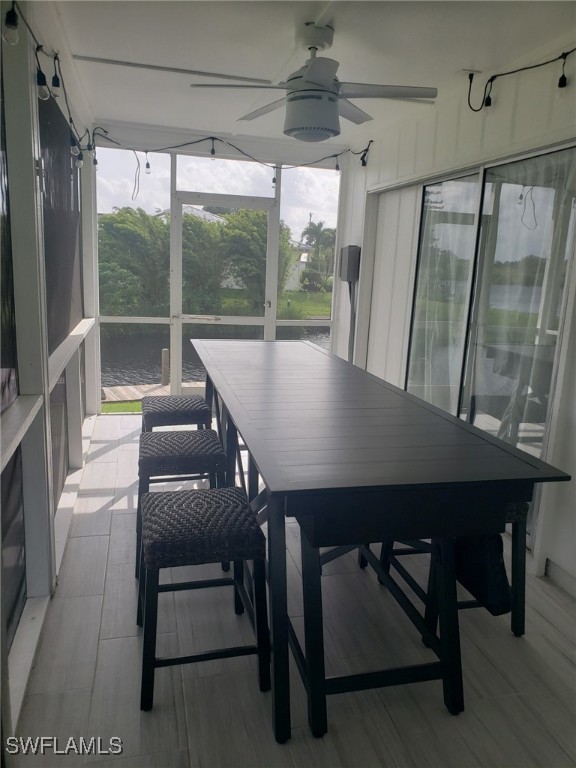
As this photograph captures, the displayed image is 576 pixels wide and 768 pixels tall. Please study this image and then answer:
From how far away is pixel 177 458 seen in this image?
8.23 ft

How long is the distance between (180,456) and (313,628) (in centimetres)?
106

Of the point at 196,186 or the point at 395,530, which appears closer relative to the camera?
the point at 395,530

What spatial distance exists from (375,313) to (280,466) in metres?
3.60

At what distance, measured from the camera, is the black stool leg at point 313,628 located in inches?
68.2

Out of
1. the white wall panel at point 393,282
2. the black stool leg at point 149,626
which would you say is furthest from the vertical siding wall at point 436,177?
the black stool leg at point 149,626

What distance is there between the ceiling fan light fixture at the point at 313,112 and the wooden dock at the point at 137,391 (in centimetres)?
336

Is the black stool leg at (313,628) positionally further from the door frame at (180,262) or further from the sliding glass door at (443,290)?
the door frame at (180,262)

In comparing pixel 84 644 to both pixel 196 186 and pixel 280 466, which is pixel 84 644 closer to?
pixel 280 466

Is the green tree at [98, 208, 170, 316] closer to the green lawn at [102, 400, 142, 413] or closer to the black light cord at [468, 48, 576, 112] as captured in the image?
the green lawn at [102, 400, 142, 413]

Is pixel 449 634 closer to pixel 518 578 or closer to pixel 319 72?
pixel 518 578

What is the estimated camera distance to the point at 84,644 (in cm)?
214

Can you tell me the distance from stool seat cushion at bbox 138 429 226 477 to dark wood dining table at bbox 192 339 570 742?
442 millimetres

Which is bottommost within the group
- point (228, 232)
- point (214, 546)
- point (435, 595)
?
point (435, 595)

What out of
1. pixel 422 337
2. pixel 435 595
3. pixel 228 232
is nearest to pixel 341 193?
pixel 228 232
